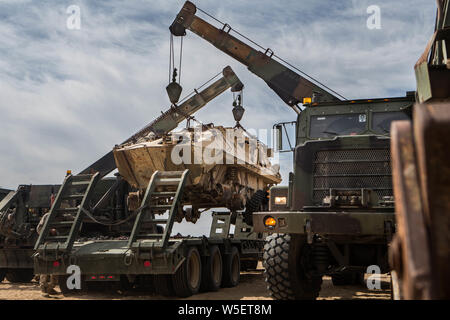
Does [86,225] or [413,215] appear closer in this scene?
[413,215]

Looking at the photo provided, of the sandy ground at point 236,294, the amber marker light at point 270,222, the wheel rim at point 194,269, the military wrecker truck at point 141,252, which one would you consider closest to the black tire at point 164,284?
the military wrecker truck at point 141,252

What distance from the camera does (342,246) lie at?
7.48 m

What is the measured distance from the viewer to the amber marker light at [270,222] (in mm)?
6754

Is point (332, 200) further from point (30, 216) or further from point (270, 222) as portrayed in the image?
point (30, 216)

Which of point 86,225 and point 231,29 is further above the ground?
point 231,29

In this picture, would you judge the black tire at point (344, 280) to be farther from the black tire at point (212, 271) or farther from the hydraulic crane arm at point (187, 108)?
the hydraulic crane arm at point (187, 108)

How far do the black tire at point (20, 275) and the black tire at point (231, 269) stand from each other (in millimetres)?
5621

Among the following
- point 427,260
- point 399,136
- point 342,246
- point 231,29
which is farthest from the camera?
point 231,29

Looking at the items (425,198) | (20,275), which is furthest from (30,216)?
(425,198)

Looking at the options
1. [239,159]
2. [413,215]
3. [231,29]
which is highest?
[231,29]
